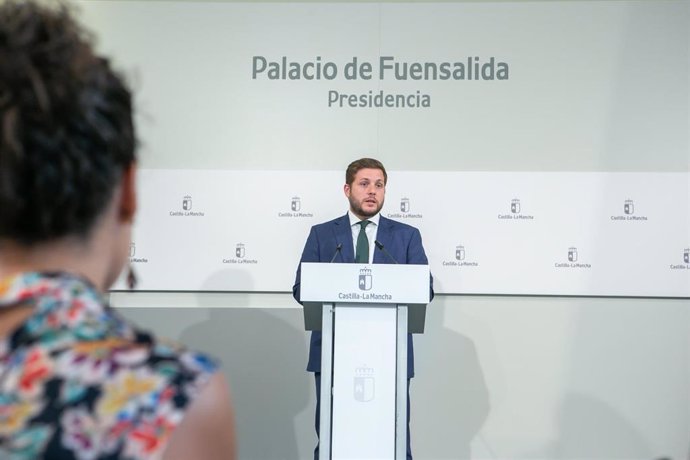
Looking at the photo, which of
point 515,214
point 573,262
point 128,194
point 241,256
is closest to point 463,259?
point 515,214

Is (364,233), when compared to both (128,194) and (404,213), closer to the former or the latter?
(404,213)

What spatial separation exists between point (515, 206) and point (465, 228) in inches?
13.9

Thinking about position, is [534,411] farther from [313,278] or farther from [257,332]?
[313,278]

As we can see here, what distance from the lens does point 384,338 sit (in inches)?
134

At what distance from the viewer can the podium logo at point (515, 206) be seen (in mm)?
4848

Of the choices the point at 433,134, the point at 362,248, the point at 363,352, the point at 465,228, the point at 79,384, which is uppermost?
the point at 433,134

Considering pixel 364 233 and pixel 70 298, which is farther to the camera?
pixel 364 233

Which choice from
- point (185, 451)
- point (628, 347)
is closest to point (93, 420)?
point (185, 451)

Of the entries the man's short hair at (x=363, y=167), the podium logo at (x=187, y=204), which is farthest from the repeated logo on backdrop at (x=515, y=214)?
the podium logo at (x=187, y=204)

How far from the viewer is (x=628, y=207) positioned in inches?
190

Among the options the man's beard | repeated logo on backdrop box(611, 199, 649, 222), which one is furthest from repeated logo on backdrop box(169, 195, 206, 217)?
repeated logo on backdrop box(611, 199, 649, 222)

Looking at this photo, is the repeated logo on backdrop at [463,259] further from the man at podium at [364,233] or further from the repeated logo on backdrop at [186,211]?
the repeated logo on backdrop at [186,211]

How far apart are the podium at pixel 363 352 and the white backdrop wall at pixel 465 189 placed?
1.51 metres

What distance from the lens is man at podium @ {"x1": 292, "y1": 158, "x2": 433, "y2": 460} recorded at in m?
4.25
